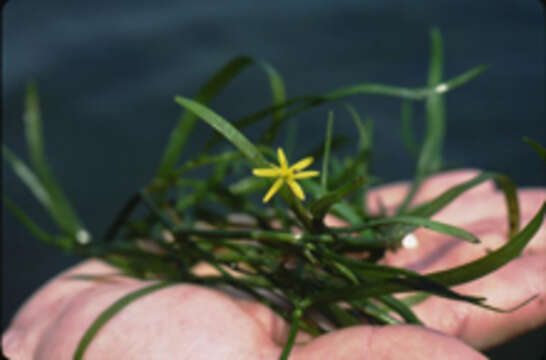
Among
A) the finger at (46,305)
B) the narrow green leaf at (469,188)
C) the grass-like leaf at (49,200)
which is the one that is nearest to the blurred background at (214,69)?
the grass-like leaf at (49,200)

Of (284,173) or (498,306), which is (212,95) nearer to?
(284,173)

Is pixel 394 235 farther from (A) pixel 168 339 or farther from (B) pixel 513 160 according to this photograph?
(B) pixel 513 160

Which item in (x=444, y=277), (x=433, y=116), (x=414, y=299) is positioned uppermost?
(x=433, y=116)

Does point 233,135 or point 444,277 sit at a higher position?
point 233,135

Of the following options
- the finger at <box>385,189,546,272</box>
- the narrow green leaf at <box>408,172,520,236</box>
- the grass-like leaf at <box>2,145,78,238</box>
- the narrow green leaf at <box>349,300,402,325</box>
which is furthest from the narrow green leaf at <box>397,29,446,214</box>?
the grass-like leaf at <box>2,145,78,238</box>

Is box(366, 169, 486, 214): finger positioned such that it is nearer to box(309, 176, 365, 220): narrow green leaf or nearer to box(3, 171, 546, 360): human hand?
box(3, 171, 546, 360): human hand

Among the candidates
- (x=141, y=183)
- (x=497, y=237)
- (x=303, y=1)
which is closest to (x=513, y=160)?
(x=497, y=237)

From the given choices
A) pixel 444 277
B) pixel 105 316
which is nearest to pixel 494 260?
pixel 444 277
